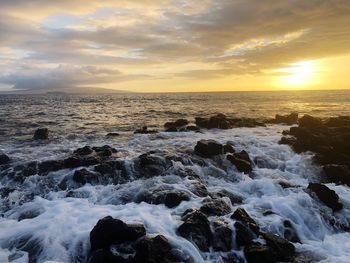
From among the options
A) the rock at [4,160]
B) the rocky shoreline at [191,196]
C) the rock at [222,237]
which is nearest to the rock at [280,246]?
the rocky shoreline at [191,196]

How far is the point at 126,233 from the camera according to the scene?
9.02 metres

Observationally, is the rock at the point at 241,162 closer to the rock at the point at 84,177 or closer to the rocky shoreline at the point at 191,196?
the rocky shoreline at the point at 191,196

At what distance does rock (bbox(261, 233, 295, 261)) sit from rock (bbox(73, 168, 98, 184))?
762 cm

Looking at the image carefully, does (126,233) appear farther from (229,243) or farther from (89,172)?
(89,172)

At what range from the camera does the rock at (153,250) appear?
816cm

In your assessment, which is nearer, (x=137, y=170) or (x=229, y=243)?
(x=229, y=243)

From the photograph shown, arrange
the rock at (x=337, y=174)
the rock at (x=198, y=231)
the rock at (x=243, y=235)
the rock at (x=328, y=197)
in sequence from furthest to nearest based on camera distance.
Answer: the rock at (x=337, y=174), the rock at (x=328, y=197), the rock at (x=243, y=235), the rock at (x=198, y=231)

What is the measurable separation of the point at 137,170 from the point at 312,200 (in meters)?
7.39

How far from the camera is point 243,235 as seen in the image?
9773 millimetres

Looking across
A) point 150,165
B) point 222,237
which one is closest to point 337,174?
point 150,165

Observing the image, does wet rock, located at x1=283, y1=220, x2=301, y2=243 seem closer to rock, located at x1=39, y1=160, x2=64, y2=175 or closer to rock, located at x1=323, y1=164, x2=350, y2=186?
rock, located at x1=323, y1=164, x2=350, y2=186

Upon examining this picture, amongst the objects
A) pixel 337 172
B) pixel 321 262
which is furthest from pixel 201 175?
pixel 321 262

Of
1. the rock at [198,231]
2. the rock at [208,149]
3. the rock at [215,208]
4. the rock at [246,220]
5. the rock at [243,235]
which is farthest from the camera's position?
the rock at [208,149]

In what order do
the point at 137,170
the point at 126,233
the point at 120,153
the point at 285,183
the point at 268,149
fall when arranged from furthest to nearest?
the point at 268,149, the point at 120,153, the point at 137,170, the point at 285,183, the point at 126,233
